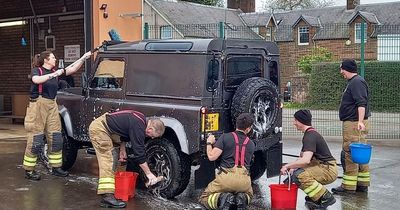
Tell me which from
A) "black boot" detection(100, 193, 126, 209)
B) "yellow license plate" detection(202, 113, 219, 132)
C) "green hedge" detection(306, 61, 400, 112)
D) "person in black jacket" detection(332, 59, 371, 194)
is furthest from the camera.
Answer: "green hedge" detection(306, 61, 400, 112)

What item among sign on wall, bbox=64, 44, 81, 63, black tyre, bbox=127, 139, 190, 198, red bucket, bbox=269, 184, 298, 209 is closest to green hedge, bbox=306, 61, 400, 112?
sign on wall, bbox=64, 44, 81, 63

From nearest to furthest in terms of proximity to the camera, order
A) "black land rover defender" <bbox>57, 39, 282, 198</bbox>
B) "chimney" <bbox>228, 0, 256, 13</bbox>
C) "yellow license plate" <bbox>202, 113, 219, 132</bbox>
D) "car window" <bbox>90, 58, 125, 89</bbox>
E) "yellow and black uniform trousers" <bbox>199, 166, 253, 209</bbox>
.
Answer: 1. "yellow and black uniform trousers" <bbox>199, 166, 253, 209</bbox>
2. "yellow license plate" <bbox>202, 113, 219, 132</bbox>
3. "black land rover defender" <bbox>57, 39, 282, 198</bbox>
4. "car window" <bbox>90, 58, 125, 89</bbox>
5. "chimney" <bbox>228, 0, 256, 13</bbox>

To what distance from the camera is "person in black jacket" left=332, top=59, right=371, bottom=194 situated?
737 centimetres

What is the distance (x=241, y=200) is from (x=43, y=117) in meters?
3.47

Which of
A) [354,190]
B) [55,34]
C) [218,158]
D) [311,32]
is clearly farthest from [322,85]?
[311,32]

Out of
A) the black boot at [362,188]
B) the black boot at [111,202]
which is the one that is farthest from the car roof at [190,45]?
the black boot at [362,188]

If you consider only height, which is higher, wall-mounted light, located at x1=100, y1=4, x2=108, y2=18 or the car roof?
wall-mounted light, located at x1=100, y1=4, x2=108, y2=18

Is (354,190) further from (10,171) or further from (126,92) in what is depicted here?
(10,171)

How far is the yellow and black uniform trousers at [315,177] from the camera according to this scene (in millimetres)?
6535

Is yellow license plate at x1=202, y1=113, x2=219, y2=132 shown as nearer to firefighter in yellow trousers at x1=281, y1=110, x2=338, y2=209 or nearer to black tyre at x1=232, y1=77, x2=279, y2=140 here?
black tyre at x1=232, y1=77, x2=279, y2=140

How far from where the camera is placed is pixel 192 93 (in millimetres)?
6832

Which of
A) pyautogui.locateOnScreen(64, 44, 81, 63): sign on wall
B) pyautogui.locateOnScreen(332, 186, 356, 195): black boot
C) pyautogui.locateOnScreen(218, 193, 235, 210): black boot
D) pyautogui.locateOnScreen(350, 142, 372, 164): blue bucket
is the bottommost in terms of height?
pyautogui.locateOnScreen(332, 186, 356, 195): black boot

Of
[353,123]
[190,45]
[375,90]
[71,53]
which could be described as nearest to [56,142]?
[190,45]

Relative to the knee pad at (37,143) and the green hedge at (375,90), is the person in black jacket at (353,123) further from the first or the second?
the green hedge at (375,90)
